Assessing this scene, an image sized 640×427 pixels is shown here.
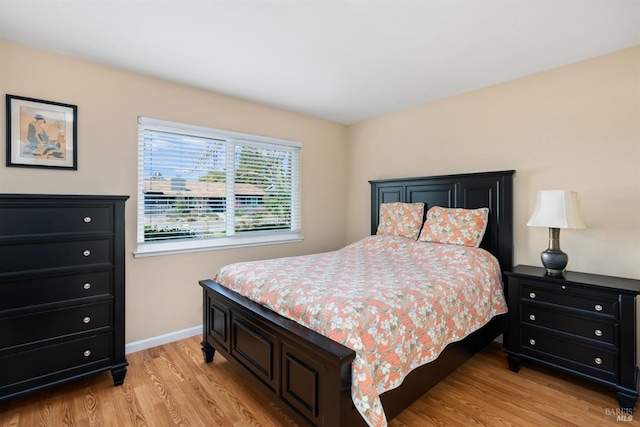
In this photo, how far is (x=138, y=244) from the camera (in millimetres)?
2727

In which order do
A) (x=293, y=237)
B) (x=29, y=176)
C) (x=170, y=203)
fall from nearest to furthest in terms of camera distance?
(x=29, y=176), (x=170, y=203), (x=293, y=237)

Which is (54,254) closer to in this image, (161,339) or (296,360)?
(161,339)

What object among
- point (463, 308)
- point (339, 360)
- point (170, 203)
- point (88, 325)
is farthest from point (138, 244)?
point (463, 308)

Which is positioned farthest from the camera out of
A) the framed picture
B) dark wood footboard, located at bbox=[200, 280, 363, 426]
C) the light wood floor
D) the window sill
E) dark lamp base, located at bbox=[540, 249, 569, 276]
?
the window sill

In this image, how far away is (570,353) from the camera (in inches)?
84.0

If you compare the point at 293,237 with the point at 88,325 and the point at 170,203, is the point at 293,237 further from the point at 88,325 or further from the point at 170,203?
the point at 88,325

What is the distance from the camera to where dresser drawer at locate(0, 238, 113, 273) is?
1803 millimetres

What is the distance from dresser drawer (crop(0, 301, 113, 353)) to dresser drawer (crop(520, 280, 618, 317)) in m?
3.07

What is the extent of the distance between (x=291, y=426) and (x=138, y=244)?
78.7 inches

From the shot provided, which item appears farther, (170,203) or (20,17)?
(170,203)

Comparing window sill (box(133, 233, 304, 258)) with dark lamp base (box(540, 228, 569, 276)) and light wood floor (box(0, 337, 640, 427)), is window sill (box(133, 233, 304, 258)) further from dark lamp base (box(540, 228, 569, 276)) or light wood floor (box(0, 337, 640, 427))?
dark lamp base (box(540, 228, 569, 276))

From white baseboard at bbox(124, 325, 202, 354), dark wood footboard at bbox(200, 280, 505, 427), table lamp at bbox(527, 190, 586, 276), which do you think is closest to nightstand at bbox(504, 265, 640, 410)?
table lamp at bbox(527, 190, 586, 276)

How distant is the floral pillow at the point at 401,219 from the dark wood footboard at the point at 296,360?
1.16 m

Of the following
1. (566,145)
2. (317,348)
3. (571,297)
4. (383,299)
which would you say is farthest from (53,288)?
(566,145)
